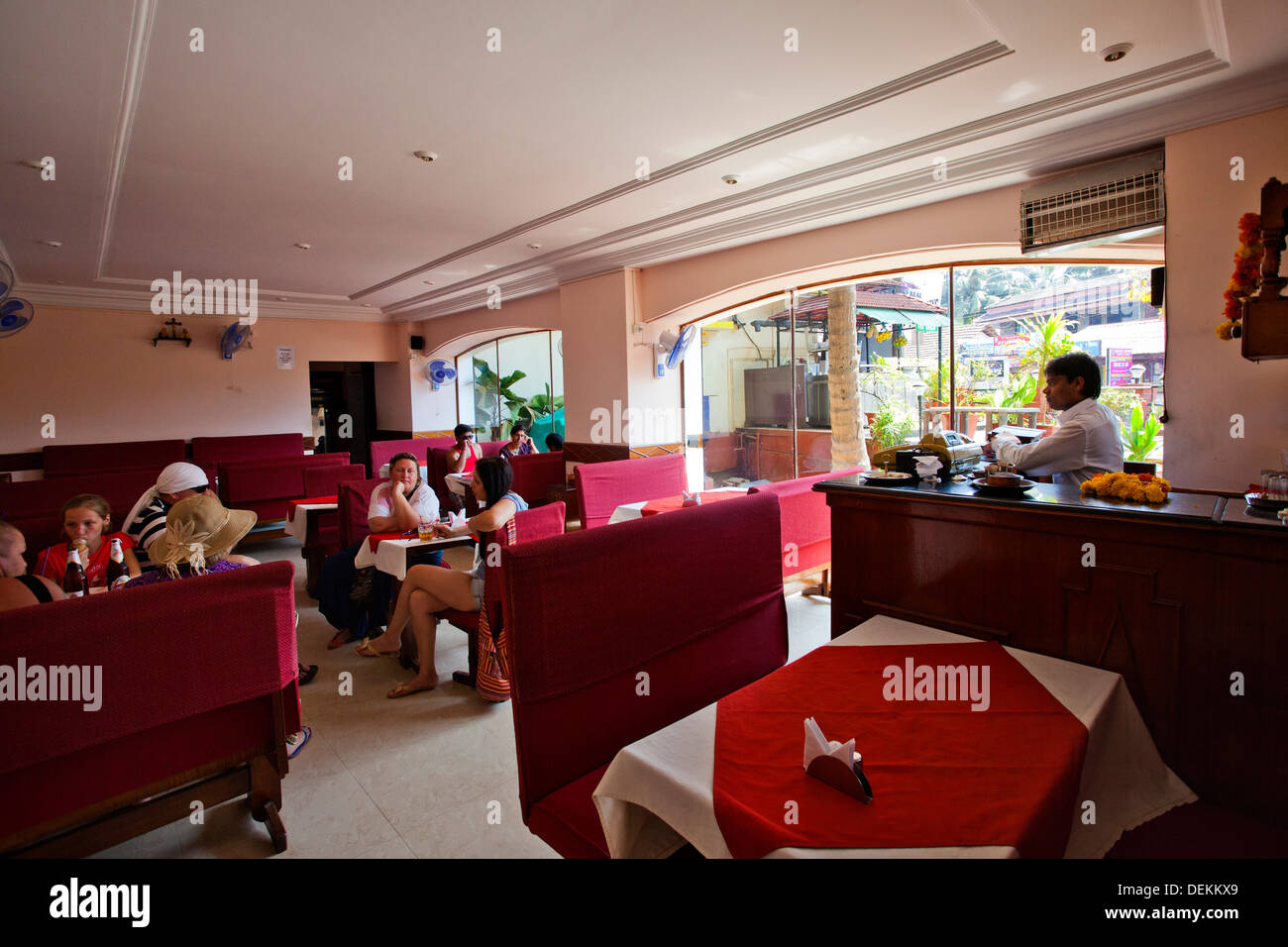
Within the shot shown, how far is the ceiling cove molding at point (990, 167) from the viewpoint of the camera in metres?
3.38

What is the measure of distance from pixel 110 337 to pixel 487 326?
507 cm

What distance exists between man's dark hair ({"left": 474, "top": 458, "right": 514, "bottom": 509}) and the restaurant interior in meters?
0.02

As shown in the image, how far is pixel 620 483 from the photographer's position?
5379 millimetres

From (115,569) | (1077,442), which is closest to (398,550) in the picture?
(115,569)

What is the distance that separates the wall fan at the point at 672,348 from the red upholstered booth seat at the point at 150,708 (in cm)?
540

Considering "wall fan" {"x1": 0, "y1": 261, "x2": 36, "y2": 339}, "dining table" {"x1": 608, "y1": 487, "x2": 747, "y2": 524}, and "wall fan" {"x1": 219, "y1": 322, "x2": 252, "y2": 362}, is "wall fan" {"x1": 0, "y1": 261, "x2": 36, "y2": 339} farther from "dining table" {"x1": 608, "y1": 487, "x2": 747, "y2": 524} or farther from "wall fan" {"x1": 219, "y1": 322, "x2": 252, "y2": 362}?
"dining table" {"x1": 608, "y1": 487, "x2": 747, "y2": 524}

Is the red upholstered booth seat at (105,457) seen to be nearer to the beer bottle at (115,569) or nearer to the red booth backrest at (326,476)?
the red booth backrest at (326,476)

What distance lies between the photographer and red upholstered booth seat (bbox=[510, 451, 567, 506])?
748cm

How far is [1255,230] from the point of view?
2441mm

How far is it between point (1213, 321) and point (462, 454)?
6301 millimetres

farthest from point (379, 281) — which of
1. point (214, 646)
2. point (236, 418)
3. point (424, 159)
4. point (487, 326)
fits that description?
point (214, 646)

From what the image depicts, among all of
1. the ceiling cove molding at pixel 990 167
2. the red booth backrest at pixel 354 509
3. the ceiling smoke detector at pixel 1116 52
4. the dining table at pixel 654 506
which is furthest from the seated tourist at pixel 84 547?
the ceiling smoke detector at pixel 1116 52

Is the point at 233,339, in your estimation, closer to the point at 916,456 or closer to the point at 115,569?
the point at 115,569
